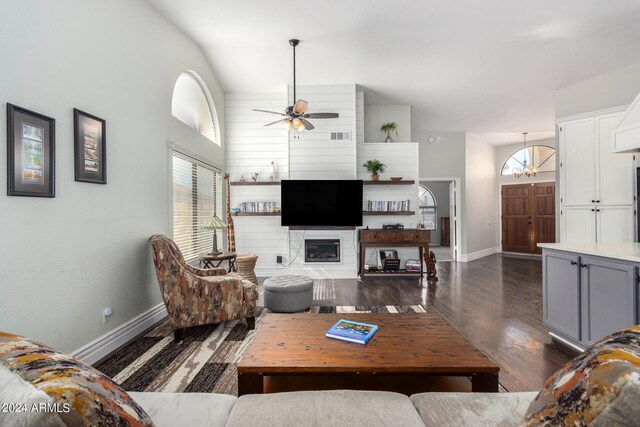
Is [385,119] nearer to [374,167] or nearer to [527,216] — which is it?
[374,167]

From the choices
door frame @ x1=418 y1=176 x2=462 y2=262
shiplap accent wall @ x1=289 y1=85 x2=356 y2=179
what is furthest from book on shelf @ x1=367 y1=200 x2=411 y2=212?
door frame @ x1=418 y1=176 x2=462 y2=262

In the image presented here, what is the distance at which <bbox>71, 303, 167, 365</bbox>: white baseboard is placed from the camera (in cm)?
232

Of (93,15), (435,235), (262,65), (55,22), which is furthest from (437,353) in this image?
(435,235)

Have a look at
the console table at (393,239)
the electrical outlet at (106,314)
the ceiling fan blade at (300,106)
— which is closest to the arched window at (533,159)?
the console table at (393,239)

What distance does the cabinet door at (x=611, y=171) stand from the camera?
13.4 feet

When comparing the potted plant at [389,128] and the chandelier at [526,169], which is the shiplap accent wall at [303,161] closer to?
the potted plant at [389,128]

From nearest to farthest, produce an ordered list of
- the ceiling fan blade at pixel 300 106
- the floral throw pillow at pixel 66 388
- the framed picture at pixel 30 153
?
the floral throw pillow at pixel 66 388 → the framed picture at pixel 30 153 → the ceiling fan blade at pixel 300 106

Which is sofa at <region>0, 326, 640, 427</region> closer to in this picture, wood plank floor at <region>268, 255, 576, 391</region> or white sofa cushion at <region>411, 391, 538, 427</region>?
white sofa cushion at <region>411, 391, 538, 427</region>

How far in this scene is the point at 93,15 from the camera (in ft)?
7.97

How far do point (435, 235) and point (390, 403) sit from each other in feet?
35.2

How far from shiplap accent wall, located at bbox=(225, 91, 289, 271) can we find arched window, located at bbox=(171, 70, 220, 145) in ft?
1.62

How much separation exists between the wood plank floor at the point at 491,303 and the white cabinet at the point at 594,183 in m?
1.17

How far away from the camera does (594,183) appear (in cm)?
437

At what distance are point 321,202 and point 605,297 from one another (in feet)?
12.1
